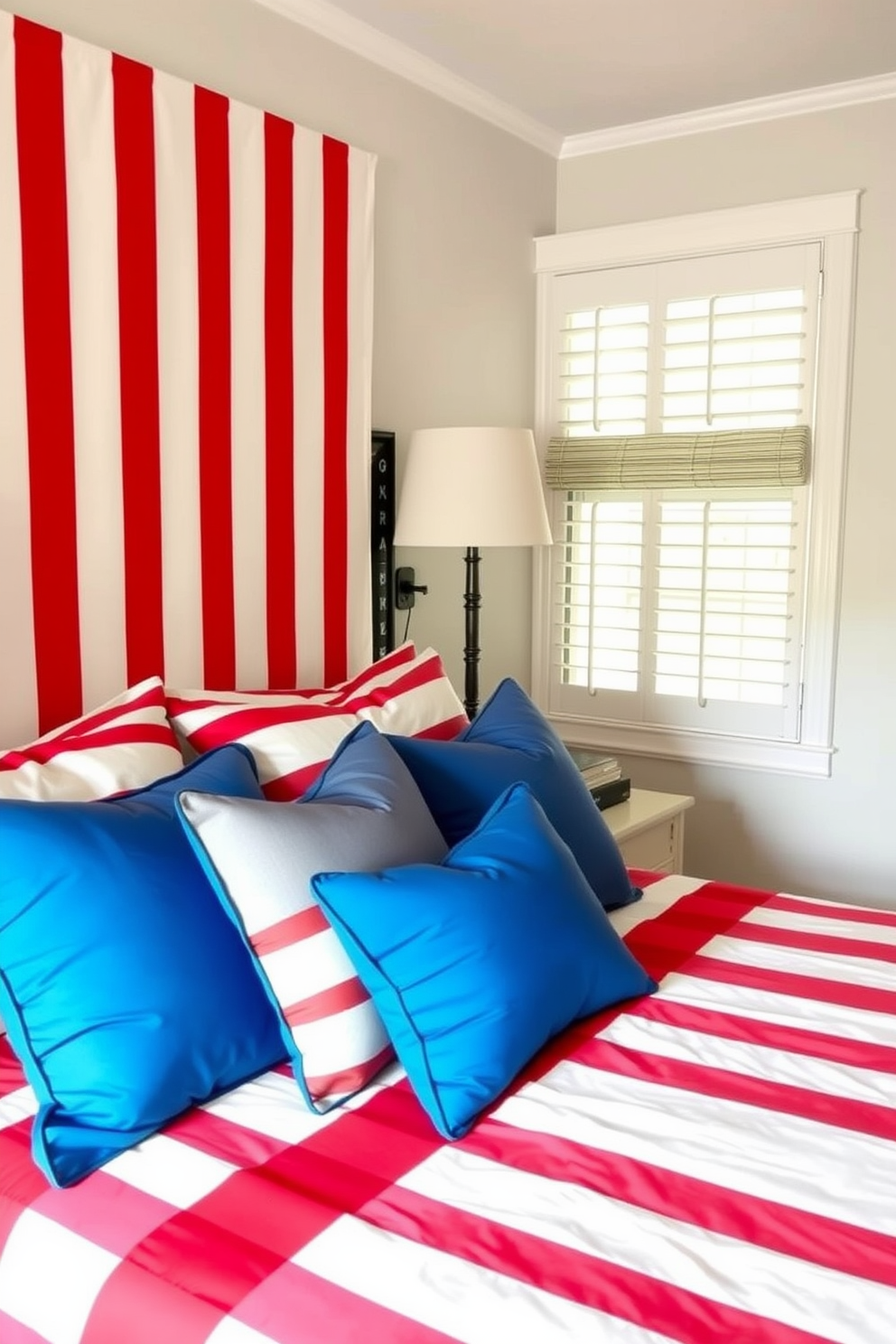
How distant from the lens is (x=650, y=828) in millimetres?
2922

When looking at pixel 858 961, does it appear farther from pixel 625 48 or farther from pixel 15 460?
pixel 625 48

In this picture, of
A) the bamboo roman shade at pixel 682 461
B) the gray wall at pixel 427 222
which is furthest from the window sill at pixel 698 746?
the bamboo roman shade at pixel 682 461

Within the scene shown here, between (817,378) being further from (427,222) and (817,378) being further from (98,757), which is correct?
(98,757)

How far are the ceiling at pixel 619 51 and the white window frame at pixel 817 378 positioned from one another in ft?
0.92

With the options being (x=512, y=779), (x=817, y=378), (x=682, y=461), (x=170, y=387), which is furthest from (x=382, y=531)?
(x=817, y=378)

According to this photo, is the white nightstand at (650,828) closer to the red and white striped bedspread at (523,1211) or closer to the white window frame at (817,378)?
the white window frame at (817,378)

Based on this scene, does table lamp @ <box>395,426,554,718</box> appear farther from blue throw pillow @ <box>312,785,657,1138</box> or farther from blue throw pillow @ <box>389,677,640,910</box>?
blue throw pillow @ <box>312,785,657,1138</box>

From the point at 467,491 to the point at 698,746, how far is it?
1150 millimetres

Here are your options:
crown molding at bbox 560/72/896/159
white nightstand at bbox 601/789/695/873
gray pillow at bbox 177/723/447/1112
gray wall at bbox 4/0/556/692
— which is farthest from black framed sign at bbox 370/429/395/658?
gray pillow at bbox 177/723/447/1112

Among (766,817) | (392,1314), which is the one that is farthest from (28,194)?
(766,817)

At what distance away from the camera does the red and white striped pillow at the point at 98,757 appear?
5.68ft

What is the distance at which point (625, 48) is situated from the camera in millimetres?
2766

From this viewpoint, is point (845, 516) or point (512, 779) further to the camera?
point (845, 516)

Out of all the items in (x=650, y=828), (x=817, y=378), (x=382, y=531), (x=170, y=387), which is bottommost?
(x=650, y=828)
